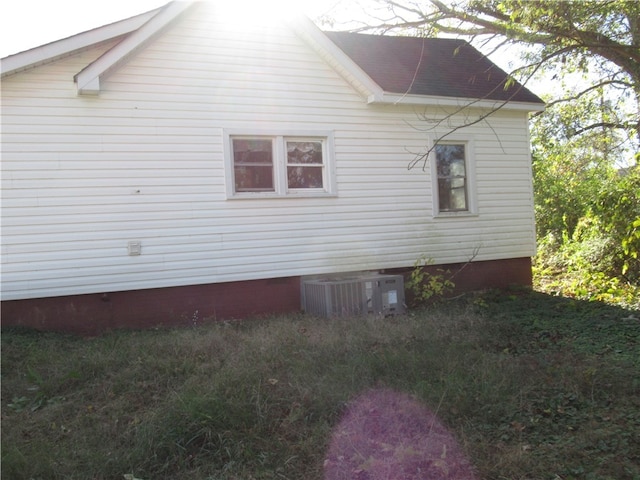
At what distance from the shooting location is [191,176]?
8102 millimetres

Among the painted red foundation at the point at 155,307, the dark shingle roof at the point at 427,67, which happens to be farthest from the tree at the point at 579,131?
the painted red foundation at the point at 155,307

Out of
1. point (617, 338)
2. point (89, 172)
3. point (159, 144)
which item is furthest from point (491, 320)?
point (89, 172)

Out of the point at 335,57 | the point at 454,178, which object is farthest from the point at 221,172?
the point at 454,178

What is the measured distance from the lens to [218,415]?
377 cm

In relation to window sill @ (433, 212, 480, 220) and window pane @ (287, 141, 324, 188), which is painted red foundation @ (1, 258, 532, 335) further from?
window sill @ (433, 212, 480, 220)

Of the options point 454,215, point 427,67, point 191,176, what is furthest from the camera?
point 427,67

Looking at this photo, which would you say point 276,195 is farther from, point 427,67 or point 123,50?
point 427,67

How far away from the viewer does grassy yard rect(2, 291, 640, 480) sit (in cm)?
337

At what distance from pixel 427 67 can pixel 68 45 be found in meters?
6.86

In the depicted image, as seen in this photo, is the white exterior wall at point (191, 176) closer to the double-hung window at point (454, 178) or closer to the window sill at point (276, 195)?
the window sill at point (276, 195)

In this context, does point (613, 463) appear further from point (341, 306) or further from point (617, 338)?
point (341, 306)

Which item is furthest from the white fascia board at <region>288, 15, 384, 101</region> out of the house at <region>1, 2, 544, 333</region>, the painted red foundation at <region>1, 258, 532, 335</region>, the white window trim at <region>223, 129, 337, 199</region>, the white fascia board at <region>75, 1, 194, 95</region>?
the painted red foundation at <region>1, 258, 532, 335</region>

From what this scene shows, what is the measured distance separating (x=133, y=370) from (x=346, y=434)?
2523 mm

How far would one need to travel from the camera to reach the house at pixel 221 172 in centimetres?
738
